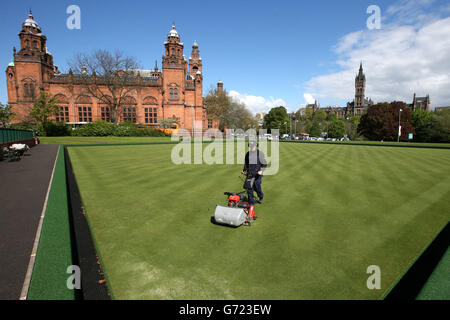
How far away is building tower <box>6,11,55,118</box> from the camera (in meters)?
51.5

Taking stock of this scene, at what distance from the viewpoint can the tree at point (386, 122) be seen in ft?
208

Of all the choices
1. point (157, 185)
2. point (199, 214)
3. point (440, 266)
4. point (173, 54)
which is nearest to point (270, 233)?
point (199, 214)

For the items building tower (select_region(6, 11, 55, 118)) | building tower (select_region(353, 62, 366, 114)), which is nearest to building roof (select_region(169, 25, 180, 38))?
building tower (select_region(6, 11, 55, 118))

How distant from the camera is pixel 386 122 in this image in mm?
63531

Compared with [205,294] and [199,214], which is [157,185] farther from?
[205,294]

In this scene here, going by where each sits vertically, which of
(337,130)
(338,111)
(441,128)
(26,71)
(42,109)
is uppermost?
(338,111)

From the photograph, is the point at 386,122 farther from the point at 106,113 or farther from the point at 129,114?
the point at 106,113

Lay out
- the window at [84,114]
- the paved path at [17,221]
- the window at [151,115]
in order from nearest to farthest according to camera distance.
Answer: the paved path at [17,221]
the window at [84,114]
the window at [151,115]

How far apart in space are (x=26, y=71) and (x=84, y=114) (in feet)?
46.2

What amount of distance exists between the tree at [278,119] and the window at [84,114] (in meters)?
66.2

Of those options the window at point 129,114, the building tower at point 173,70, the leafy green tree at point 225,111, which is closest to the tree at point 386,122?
the leafy green tree at point 225,111

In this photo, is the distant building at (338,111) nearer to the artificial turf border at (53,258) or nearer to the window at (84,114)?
the window at (84,114)

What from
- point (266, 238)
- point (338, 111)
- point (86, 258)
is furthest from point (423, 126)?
point (338, 111)
